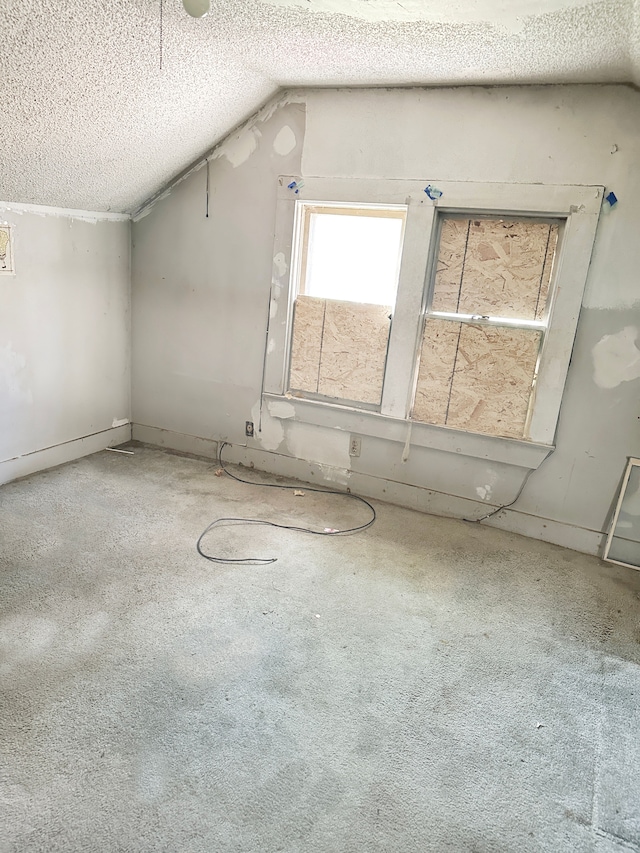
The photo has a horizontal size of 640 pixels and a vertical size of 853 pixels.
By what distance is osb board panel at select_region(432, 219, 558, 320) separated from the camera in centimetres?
287

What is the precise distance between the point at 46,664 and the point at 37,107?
2270 mm

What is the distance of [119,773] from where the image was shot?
154 cm

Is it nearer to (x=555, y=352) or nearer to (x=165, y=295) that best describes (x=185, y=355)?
(x=165, y=295)

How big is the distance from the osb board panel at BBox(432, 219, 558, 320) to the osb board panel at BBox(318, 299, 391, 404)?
Result: 410mm

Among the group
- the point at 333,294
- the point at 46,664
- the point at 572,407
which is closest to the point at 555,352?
the point at 572,407

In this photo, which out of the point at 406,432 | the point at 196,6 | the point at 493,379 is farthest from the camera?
the point at 406,432

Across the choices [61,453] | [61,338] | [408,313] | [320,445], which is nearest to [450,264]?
[408,313]

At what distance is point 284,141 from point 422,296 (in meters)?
1.28

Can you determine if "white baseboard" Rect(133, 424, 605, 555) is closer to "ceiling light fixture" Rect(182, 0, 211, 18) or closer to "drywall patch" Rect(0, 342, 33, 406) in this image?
"drywall patch" Rect(0, 342, 33, 406)

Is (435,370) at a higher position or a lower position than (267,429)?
higher

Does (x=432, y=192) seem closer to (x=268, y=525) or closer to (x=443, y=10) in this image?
(x=443, y=10)

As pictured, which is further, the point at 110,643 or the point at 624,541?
the point at 624,541

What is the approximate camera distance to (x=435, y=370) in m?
3.18

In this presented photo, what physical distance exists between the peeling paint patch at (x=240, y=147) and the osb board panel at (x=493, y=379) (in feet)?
5.67
